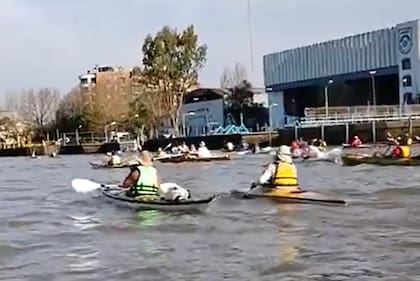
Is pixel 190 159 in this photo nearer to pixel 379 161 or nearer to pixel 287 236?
pixel 379 161

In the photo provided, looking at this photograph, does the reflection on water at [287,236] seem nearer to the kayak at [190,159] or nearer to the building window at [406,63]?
the kayak at [190,159]

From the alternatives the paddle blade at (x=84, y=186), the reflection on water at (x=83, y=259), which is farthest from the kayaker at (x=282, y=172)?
the paddle blade at (x=84, y=186)

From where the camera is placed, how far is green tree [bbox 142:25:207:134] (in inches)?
3401

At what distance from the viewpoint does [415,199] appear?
23.1m

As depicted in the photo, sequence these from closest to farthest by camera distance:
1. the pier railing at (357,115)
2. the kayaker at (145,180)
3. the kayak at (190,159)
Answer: the kayaker at (145,180), the kayak at (190,159), the pier railing at (357,115)

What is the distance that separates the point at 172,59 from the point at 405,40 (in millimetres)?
27655

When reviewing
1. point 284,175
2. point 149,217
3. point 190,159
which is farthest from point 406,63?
point 149,217

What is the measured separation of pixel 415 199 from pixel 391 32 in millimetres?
78712

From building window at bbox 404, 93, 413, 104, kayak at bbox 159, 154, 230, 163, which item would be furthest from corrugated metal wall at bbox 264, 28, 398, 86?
kayak at bbox 159, 154, 230, 163

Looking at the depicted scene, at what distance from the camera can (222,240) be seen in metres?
16.4

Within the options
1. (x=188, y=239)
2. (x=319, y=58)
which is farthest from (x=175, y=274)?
(x=319, y=58)

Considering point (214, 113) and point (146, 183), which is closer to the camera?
point (146, 183)

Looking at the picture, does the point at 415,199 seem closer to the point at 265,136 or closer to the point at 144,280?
the point at 144,280

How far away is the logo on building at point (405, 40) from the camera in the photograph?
94750mm
